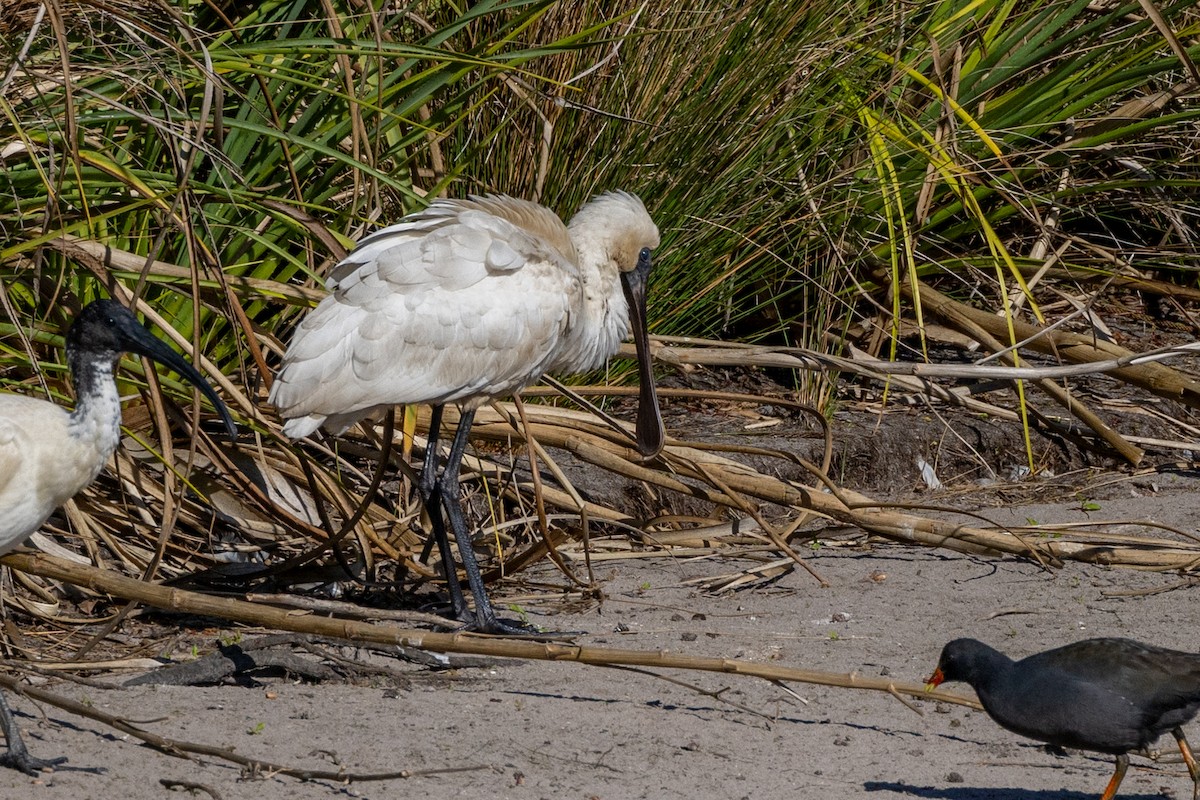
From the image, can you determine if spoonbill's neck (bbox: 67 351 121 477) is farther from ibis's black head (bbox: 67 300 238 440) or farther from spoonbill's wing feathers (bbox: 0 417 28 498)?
spoonbill's wing feathers (bbox: 0 417 28 498)

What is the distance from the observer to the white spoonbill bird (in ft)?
16.1

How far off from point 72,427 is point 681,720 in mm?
1793

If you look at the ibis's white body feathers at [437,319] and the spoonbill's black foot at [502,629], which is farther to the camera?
the spoonbill's black foot at [502,629]

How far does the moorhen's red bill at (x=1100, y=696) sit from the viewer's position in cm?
355

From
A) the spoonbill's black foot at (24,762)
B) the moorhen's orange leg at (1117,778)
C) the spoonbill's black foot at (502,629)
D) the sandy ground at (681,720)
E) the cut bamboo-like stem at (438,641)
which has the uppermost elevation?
the cut bamboo-like stem at (438,641)

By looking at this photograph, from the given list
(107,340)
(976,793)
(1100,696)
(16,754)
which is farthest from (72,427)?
(1100,696)

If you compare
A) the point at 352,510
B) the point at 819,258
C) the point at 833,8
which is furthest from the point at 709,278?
the point at 352,510

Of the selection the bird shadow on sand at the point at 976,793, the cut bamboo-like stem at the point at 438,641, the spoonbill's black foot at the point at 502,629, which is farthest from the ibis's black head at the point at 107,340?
the bird shadow on sand at the point at 976,793

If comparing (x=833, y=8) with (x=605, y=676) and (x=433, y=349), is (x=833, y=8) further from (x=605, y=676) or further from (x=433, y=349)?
(x=605, y=676)

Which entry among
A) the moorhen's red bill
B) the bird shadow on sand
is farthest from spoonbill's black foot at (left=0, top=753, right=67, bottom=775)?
the moorhen's red bill

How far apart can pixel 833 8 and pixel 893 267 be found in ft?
3.72

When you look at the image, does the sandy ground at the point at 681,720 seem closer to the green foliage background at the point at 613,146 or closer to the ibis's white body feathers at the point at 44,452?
the ibis's white body feathers at the point at 44,452

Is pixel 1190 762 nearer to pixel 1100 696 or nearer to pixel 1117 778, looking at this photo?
pixel 1117 778

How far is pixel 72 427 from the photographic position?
373cm
